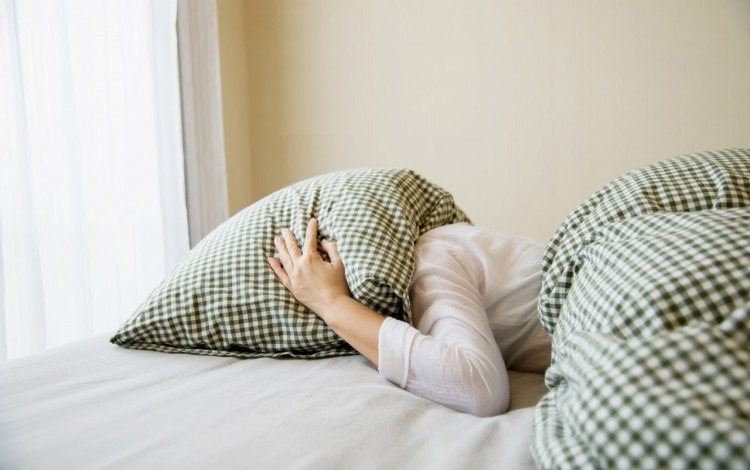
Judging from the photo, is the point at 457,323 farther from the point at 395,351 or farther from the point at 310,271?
the point at 310,271

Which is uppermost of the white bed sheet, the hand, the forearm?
the hand

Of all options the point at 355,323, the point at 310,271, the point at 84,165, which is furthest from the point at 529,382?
the point at 84,165

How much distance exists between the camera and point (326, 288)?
100 cm

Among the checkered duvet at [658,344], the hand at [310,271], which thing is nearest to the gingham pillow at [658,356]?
the checkered duvet at [658,344]

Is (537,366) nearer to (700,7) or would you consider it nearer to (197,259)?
(197,259)

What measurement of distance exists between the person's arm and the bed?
0.04 m

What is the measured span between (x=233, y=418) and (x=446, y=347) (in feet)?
1.03

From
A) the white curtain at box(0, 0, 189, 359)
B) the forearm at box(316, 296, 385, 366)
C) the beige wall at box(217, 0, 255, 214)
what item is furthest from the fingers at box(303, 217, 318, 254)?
the beige wall at box(217, 0, 255, 214)

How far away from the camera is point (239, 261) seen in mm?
1044

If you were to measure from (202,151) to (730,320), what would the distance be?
196 cm

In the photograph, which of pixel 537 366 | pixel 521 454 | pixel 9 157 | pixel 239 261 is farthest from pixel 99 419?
pixel 9 157

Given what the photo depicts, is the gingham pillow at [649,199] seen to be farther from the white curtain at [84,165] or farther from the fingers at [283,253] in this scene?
the white curtain at [84,165]

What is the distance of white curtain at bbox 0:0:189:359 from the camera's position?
60.2 inches

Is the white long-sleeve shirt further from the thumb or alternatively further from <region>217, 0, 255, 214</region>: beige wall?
<region>217, 0, 255, 214</region>: beige wall
